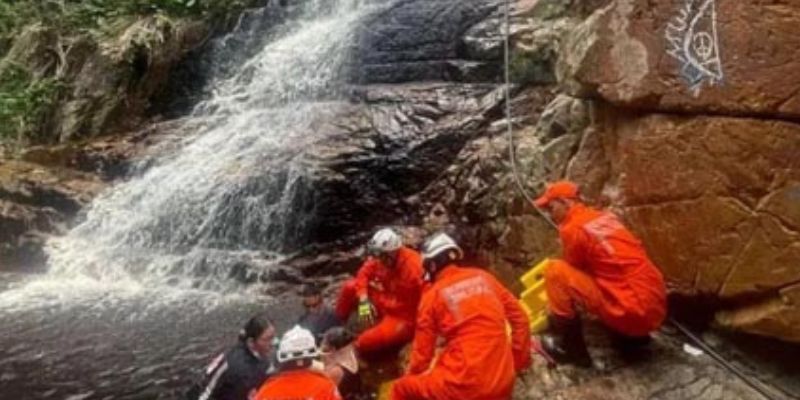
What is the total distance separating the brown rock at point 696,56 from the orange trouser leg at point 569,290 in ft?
4.84

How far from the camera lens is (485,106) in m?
10.8

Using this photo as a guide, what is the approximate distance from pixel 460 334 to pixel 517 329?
2.60 ft

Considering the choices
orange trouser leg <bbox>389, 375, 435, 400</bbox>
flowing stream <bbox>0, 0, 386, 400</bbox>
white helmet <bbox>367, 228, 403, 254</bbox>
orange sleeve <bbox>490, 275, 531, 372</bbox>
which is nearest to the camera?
orange trouser leg <bbox>389, 375, 435, 400</bbox>

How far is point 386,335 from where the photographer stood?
21.4 feet

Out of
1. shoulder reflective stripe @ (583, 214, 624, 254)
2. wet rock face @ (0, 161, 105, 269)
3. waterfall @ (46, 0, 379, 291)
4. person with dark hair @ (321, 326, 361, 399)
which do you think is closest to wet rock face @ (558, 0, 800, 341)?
shoulder reflective stripe @ (583, 214, 624, 254)

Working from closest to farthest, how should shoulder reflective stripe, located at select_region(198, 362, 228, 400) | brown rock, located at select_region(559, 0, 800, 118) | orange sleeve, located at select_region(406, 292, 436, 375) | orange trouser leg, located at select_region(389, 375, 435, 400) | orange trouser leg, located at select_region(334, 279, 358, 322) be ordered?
1. orange trouser leg, located at select_region(389, 375, 435, 400)
2. orange sleeve, located at select_region(406, 292, 436, 375)
3. brown rock, located at select_region(559, 0, 800, 118)
4. shoulder reflective stripe, located at select_region(198, 362, 228, 400)
5. orange trouser leg, located at select_region(334, 279, 358, 322)

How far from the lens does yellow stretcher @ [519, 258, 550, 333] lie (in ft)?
20.0

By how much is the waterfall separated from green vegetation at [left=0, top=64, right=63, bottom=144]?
3.70 meters

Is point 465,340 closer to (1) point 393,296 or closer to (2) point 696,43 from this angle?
(1) point 393,296

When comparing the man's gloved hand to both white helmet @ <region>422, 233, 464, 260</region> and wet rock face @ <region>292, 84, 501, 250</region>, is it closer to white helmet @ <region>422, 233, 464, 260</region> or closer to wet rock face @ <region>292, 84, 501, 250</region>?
Result: white helmet @ <region>422, 233, 464, 260</region>

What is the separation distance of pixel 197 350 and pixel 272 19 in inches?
385

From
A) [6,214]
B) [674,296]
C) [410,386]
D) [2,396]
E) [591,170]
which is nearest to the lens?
[410,386]

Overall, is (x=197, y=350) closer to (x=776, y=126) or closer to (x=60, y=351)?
(x=60, y=351)

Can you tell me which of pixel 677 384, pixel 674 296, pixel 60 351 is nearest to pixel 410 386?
pixel 677 384
